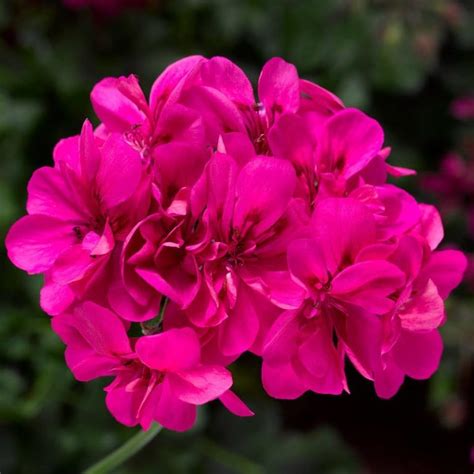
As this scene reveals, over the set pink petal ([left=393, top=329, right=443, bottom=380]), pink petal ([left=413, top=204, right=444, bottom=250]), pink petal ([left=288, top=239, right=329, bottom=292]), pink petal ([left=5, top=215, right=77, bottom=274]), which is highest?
pink petal ([left=288, top=239, right=329, bottom=292])

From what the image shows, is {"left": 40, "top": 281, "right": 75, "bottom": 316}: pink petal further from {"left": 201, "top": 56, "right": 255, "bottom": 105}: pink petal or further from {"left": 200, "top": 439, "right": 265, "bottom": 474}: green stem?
{"left": 200, "top": 439, "right": 265, "bottom": 474}: green stem

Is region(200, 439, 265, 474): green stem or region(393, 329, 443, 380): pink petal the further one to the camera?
region(200, 439, 265, 474): green stem

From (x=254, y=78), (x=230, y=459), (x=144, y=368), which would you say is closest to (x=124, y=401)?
(x=144, y=368)

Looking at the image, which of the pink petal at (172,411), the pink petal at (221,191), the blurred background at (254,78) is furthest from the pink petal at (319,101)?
the blurred background at (254,78)

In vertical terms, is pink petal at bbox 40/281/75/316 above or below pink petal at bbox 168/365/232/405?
above

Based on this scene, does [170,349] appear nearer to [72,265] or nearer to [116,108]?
[72,265]

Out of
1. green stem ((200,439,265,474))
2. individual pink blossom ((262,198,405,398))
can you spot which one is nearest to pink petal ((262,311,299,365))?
individual pink blossom ((262,198,405,398))

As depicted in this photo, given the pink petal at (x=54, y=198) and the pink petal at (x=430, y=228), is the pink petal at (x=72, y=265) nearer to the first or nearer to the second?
the pink petal at (x=54, y=198)
